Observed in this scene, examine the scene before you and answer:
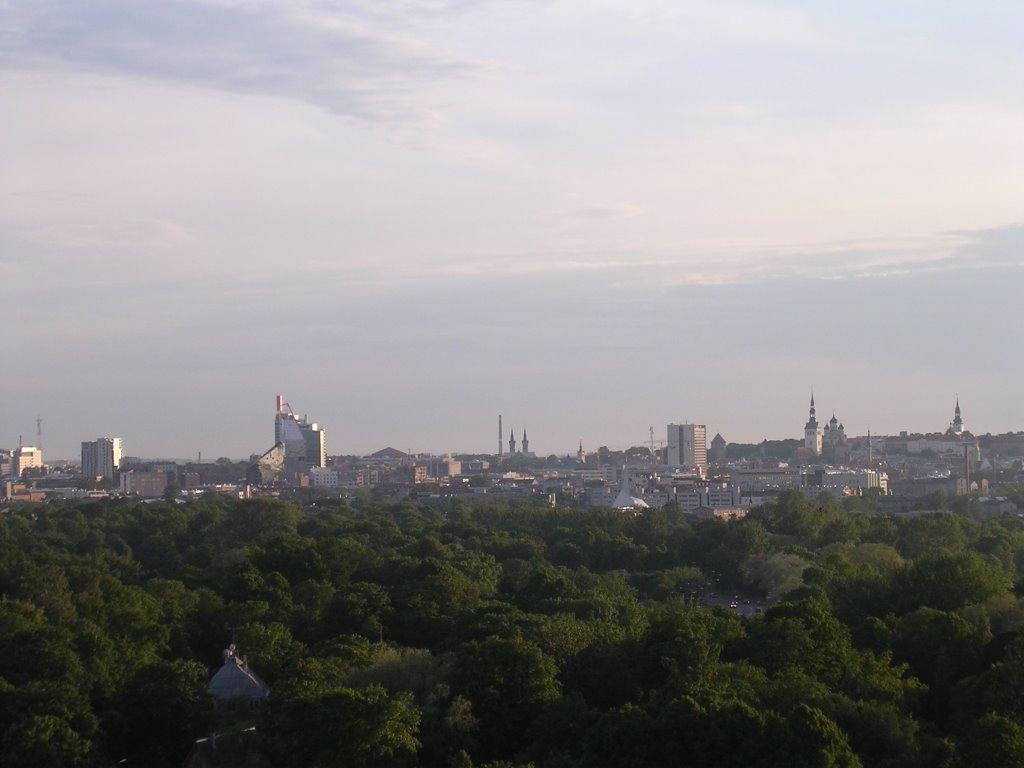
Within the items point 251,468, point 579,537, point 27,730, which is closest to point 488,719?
point 27,730

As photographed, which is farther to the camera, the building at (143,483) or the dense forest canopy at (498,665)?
the building at (143,483)

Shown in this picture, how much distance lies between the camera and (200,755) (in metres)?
33.8

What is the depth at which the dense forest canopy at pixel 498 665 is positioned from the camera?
99.1 feet

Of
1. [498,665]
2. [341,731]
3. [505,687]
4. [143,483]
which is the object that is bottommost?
[341,731]

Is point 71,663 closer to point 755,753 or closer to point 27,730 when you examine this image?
point 27,730

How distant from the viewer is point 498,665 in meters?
35.2

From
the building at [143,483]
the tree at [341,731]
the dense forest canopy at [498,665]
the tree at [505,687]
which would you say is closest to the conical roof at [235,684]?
the dense forest canopy at [498,665]

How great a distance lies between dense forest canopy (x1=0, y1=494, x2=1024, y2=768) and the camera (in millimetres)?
30219

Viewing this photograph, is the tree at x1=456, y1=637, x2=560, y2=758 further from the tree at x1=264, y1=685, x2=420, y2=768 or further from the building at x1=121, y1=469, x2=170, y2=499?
the building at x1=121, y1=469, x2=170, y2=499

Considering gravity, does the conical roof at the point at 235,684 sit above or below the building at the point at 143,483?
below

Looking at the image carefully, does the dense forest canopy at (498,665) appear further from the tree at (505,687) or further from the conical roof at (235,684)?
the conical roof at (235,684)

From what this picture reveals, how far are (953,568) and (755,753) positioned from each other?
1801 centimetres

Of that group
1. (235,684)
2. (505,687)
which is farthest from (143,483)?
(505,687)

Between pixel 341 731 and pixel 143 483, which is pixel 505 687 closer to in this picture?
pixel 341 731
